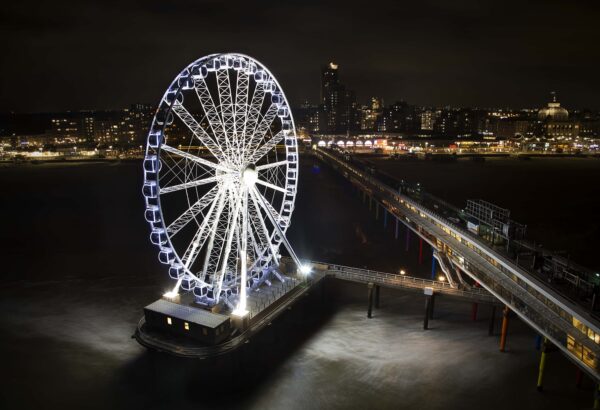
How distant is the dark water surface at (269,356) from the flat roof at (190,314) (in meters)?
2.18

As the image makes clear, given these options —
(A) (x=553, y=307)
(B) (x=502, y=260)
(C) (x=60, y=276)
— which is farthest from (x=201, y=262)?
(A) (x=553, y=307)

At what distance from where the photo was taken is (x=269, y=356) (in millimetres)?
23688

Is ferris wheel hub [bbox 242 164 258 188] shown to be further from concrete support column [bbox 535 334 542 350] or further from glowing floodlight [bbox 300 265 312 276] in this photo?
concrete support column [bbox 535 334 542 350]

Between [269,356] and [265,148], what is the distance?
11.5 m

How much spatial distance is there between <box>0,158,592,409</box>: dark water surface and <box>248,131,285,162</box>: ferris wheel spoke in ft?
31.5

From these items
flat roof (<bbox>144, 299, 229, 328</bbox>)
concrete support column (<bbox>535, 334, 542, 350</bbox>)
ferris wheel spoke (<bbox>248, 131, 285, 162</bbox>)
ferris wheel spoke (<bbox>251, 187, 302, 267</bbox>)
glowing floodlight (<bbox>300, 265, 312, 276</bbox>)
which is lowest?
concrete support column (<bbox>535, 334, 542, 350</bbox>)

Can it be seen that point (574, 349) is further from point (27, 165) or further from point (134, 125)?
point (134, 125)

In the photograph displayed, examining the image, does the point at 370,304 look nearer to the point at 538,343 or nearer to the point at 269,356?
the point at 269,356

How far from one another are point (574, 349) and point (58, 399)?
21539 mm

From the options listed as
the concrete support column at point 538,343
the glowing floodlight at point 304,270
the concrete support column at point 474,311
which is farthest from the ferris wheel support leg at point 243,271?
the concrete support column at point 538,343

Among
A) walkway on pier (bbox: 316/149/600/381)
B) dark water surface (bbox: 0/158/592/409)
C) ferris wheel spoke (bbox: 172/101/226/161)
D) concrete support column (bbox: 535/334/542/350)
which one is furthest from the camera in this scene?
concrete support column (bbox: 535/334/542/350)

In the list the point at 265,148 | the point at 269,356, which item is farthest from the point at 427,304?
the point at 265,148

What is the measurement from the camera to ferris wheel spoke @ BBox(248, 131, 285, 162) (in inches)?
976

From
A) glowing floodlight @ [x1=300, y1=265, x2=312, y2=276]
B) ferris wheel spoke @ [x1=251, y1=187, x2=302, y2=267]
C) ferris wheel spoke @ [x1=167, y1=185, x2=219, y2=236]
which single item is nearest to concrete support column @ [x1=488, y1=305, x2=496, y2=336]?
glowing floodlight @ [x1=300, y1=265, x2=312, y2=276]
